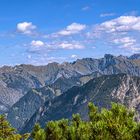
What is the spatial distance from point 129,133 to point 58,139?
23.6ft

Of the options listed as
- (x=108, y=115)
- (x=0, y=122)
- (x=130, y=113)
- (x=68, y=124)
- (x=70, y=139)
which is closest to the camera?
(x=108, y=115)

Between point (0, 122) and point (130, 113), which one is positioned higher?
point (130, 113)

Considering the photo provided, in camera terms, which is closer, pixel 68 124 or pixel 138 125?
pixel 138 125

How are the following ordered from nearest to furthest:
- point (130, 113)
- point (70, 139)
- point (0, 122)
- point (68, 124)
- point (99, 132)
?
point (99, 132) → point (130, 113) → point (70, 139) → point (68, 124) → point (0, 122)

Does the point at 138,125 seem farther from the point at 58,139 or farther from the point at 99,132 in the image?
the point at 58,139

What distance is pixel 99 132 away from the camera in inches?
911

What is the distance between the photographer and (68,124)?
3197 centimetres

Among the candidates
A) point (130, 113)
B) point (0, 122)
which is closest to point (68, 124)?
point (130, 113)

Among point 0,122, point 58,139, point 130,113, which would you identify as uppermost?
point 130,113

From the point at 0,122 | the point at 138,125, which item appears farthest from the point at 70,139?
the point at 0,122

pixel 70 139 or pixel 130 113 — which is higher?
pixel 130 113

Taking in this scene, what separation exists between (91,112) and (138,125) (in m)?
5.80

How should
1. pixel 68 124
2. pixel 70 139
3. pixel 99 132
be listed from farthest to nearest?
pixel 68 124
pixel 70 139
pixel 99 132

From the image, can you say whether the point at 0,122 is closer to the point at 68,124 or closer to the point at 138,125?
the point at 68,124
